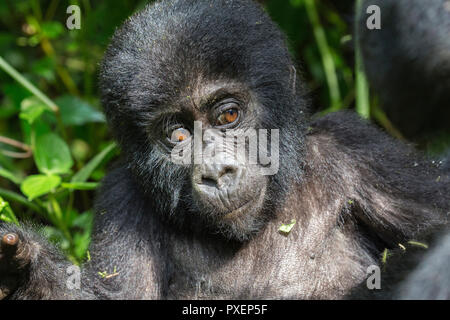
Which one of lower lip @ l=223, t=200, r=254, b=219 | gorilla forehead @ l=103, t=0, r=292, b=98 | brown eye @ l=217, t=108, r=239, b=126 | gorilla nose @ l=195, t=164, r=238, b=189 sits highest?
gorilla forehead @ l=103, t=0, r=292, b=98

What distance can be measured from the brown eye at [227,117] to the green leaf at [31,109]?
1.75 m

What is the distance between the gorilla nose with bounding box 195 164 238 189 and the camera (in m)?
3.30

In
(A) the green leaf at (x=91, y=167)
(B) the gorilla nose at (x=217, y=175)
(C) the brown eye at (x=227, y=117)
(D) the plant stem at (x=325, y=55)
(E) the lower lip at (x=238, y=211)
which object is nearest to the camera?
(B) the gorilla nose at (x=217, y=175)

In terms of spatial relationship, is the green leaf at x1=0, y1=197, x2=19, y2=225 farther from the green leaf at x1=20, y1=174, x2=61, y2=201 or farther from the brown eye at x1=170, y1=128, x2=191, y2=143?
the brown eye at x1=170, y1=128, x2=191, y2=143

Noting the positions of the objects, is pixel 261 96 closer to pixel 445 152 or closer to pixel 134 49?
pixel 134 49

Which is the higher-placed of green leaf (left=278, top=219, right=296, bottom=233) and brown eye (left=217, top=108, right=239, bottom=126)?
brown eye (left=217, top=108, right=239, bottom=126)

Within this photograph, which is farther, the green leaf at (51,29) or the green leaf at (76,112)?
the green leaf at (51,29)

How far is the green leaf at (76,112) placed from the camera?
17.8 feet

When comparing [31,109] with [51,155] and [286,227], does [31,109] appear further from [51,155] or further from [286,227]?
[286,227]

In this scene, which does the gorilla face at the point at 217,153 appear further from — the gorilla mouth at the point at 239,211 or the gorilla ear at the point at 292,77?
the gorilla ear at the point at 292,77

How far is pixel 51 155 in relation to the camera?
15.5 feet

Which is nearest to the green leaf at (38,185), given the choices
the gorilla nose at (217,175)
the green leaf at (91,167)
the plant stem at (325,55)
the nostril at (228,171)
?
the green leaf at (91,167)

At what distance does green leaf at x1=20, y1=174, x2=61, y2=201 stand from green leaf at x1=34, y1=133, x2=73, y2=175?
0.59 ft

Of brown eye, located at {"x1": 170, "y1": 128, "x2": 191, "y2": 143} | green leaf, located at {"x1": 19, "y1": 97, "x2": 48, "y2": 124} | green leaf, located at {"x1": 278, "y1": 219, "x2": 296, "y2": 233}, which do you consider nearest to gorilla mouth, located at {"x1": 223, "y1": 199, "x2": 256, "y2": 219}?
green leaf, located at {"x1": 278, "y1": 219, "x2": 296, "y2": 233}
